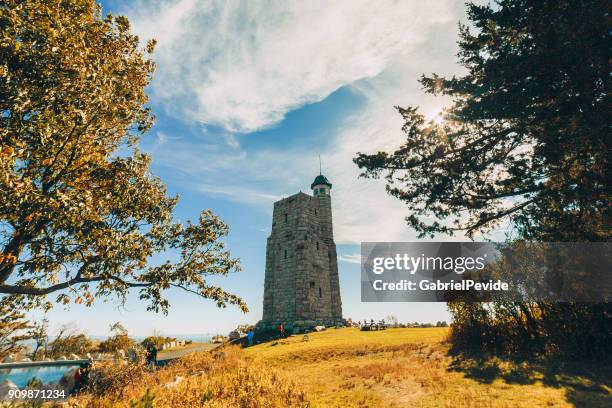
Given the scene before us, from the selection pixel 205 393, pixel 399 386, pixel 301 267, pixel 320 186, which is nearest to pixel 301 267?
pixel 301 267

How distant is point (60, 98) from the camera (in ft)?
23.1

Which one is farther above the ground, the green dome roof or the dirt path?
the green dome roof

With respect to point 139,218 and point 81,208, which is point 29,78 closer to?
point 81,208

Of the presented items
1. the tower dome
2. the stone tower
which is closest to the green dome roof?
the tower dome

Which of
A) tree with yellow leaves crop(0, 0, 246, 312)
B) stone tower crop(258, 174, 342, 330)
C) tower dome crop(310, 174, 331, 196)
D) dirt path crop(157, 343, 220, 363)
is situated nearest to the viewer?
tree with yellow leaves crop(0, 0, 246, 312)

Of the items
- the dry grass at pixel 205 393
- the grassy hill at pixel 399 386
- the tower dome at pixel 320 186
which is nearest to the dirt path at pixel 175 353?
the grassy hill at pixel 399 386

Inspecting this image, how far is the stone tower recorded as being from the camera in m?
31.5

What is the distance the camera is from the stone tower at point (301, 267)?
3147 centimetres

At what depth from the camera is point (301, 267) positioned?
32312 mm

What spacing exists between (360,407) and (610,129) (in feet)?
31.2

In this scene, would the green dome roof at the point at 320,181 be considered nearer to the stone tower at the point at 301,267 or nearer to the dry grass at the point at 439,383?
the stone tower at the point at 301,267

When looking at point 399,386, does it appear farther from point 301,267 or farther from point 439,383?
point 301,267

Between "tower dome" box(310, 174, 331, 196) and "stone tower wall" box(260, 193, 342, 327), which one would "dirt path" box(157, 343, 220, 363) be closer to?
"stone tower wall" box(260, 193, 342, 327)

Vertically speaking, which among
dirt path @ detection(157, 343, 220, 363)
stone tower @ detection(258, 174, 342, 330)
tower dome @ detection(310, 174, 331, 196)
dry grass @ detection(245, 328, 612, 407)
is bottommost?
dirt path @ detection(157, 343, 220, 363)
